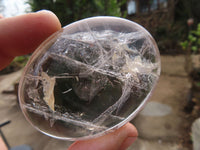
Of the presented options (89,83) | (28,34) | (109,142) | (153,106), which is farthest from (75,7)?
(153,106)

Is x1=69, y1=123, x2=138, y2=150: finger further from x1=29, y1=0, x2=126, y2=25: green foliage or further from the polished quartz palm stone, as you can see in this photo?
x1=29, y1=0, x2=126, y2=25: green foliage

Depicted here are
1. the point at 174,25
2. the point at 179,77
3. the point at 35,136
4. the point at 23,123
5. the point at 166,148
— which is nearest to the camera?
the point at 166,148

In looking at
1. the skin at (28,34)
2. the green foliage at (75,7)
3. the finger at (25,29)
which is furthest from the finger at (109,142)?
the green foliage at (75,7)

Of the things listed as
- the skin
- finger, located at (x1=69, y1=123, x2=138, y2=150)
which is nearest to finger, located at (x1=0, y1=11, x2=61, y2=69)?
the skin

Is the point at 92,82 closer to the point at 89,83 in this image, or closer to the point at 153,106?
the point at 89,83

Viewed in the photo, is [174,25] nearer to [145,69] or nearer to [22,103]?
Answer: [145,69]

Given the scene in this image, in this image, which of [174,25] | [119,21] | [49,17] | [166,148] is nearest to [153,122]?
[166,148]

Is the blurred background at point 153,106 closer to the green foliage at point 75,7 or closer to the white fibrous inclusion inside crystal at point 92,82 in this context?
the green foliage at point 75,7

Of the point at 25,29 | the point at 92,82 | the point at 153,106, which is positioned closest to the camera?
the point at 92,82
